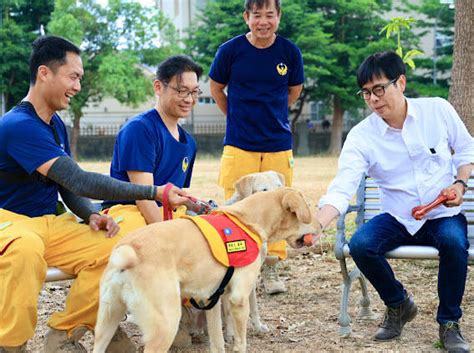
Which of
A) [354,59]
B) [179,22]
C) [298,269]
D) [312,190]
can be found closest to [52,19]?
[179,22]

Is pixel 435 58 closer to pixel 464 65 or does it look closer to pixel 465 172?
pixel 464 65

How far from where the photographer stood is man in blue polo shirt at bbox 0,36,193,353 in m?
3.51

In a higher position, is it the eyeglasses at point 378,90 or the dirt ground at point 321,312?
the eyeglasses at point 378,90

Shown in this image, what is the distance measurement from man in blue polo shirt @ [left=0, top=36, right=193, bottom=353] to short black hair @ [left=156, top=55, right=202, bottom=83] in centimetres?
63

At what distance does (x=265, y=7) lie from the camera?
5.26 meters

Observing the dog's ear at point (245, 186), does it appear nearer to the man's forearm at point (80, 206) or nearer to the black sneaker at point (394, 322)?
the man's forearm at point (80, 206)

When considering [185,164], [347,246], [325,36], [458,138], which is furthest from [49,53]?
[325,36]

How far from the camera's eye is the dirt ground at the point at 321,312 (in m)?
4.41

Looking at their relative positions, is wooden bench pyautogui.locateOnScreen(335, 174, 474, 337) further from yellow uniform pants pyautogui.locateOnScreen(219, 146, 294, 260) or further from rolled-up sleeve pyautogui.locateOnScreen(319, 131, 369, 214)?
yellow uniform pants pyautogui.locateOnScreen(219, 146, 294, 260)

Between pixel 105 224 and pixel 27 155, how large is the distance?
61 centimetres

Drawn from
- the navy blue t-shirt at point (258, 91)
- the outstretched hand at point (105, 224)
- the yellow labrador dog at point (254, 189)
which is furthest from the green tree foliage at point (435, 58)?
the outstretched hand at point (105, 224)

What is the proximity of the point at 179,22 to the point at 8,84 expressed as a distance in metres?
12.5

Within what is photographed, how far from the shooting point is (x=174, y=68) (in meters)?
4.39

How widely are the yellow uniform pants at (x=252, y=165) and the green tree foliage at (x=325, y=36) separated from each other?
29.1 m
